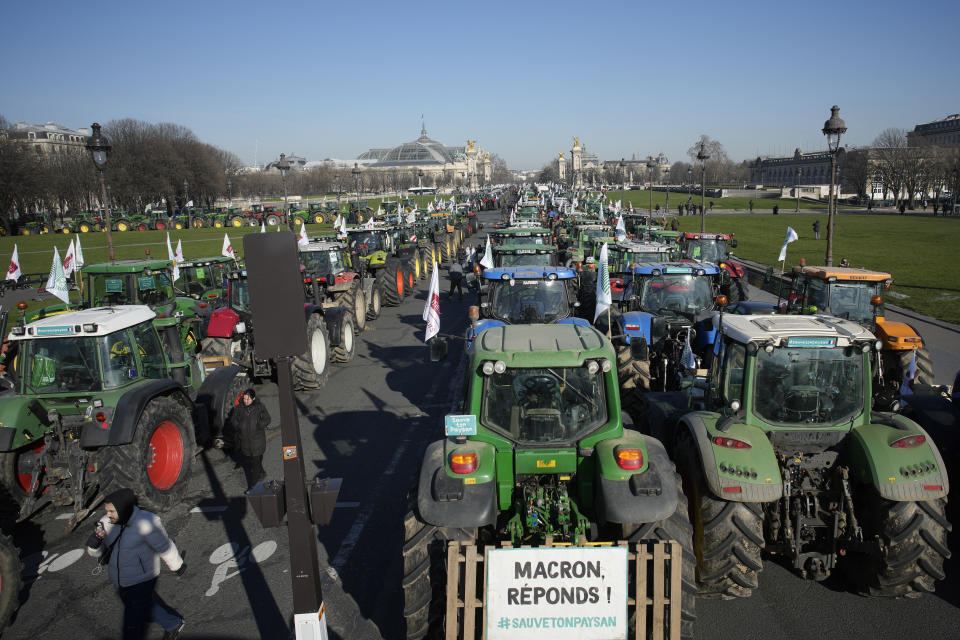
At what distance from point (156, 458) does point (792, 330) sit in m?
A: 6.89

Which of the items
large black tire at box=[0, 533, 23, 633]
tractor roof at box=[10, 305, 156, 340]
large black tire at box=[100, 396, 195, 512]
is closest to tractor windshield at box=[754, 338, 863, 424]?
large black tire at box=[100, 396, 195, 512]

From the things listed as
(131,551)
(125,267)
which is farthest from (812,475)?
(125,267)

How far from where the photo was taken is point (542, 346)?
488 centimetres

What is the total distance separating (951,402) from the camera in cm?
668

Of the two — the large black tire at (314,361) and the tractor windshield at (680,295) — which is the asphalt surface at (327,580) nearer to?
the large black tire at (314,361)

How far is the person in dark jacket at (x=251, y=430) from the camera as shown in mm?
7477

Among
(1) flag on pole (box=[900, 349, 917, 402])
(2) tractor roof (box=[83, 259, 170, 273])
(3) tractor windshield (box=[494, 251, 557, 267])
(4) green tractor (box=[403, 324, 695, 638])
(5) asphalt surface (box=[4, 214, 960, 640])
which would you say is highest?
(2) tractor roof (box=[83, 259, 170, 273])

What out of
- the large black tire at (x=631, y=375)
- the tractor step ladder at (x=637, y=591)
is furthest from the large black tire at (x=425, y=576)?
the large black tire at (x=631, y=375)

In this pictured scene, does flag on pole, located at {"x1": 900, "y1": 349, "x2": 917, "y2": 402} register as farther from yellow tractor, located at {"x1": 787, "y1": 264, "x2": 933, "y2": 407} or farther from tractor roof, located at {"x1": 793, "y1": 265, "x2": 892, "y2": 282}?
tractor roof, located at {"x1": 793, "y1": 265, "x2": 892, "y2": 282}

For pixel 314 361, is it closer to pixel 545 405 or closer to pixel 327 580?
pixel 327 580

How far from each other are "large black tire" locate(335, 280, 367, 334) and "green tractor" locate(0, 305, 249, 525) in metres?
7.79

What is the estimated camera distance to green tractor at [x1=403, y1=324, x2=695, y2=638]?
4266mm

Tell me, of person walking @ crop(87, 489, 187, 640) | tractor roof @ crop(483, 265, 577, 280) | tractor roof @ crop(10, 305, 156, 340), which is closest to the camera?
person walking @ crop(87, 489, 187, 640)

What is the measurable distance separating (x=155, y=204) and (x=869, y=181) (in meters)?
91.0
